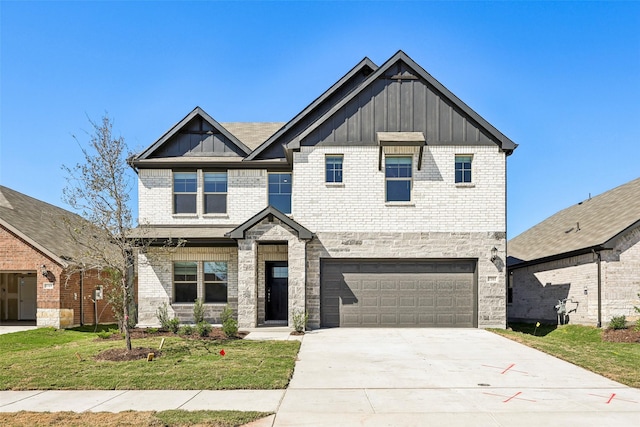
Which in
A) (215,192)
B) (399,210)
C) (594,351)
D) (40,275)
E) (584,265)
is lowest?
(594,351)

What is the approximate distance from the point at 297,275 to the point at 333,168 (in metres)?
4.30

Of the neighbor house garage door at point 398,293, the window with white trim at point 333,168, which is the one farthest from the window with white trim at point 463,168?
the window with white trim at point 333,168

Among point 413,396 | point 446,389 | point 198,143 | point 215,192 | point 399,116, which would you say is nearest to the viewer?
point 413,396

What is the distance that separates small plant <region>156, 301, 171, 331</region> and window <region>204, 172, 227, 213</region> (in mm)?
4102

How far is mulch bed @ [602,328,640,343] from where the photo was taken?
16453 millimetres

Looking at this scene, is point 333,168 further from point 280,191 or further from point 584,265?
point 584,265

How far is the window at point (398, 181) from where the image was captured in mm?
18734

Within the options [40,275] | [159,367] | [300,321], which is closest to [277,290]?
[300,321]

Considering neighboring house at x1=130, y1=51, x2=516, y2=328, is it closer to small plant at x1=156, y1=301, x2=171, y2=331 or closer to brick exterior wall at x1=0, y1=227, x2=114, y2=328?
small plant at x1=156, y1=301, x2=171, y2=331

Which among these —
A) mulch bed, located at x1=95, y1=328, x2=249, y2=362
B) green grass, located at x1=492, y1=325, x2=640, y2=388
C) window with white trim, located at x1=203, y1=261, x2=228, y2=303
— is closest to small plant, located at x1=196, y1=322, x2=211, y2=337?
mulch bed, located at x1=95, y1=328, x2=249, y2=362

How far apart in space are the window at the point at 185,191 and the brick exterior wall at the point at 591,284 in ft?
52.2

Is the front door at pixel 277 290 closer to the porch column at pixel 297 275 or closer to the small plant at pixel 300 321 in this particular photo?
the porch column at pixel 297 275

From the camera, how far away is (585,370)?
36.6 ft

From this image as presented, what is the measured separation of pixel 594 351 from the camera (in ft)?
45.4
